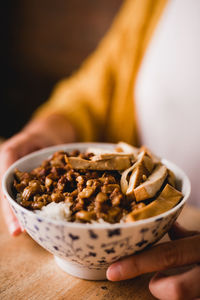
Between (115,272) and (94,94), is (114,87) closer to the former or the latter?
(94,94)

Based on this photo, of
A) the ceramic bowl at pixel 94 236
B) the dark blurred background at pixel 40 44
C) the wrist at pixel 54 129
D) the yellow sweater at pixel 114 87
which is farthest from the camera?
the dark blurred background at pixel 40 44

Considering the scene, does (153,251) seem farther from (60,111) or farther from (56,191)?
(60,111)

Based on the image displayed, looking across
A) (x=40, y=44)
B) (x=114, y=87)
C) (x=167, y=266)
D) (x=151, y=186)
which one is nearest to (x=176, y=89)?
(x=114, y=87)

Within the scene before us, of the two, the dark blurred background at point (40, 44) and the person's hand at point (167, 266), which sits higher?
the dark blurred background at point (40, 44)

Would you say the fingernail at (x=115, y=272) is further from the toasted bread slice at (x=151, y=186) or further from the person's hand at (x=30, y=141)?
the person's hand at (x=30, y=141)

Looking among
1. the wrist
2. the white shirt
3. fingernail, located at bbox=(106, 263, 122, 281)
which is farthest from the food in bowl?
the white shirt


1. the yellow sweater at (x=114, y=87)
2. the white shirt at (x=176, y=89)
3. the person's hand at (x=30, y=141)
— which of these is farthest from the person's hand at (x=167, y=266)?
the yellow sweater at (x=114, y=87)

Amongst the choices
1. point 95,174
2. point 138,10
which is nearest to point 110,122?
point 138,10
